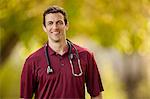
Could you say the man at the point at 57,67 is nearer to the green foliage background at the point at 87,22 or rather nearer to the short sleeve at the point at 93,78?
the short sleeve at the point at 93,78

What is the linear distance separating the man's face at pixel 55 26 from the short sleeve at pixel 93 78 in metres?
A: 0.31

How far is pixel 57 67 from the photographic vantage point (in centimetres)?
Result: 550

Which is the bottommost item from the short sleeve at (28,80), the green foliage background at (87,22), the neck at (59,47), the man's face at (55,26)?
the short sleeve at (28,80)

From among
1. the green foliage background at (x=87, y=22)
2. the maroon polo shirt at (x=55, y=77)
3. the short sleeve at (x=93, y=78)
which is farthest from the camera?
the green foliage background at (x=87, y=22)

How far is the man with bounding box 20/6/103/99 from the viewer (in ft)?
17.9

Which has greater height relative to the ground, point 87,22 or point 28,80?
point 87,22

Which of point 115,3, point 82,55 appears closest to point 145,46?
point 115,3

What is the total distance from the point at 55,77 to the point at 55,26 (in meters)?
0.40

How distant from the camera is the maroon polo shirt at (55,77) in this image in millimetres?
5461

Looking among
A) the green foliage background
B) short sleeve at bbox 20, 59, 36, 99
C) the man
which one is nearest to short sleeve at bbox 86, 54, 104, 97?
the man

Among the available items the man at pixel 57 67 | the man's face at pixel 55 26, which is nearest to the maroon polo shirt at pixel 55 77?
the man at pixel 57 67

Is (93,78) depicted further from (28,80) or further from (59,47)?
(28,80)

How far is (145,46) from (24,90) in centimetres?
646

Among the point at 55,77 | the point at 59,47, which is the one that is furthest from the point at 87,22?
the point at 55,77
